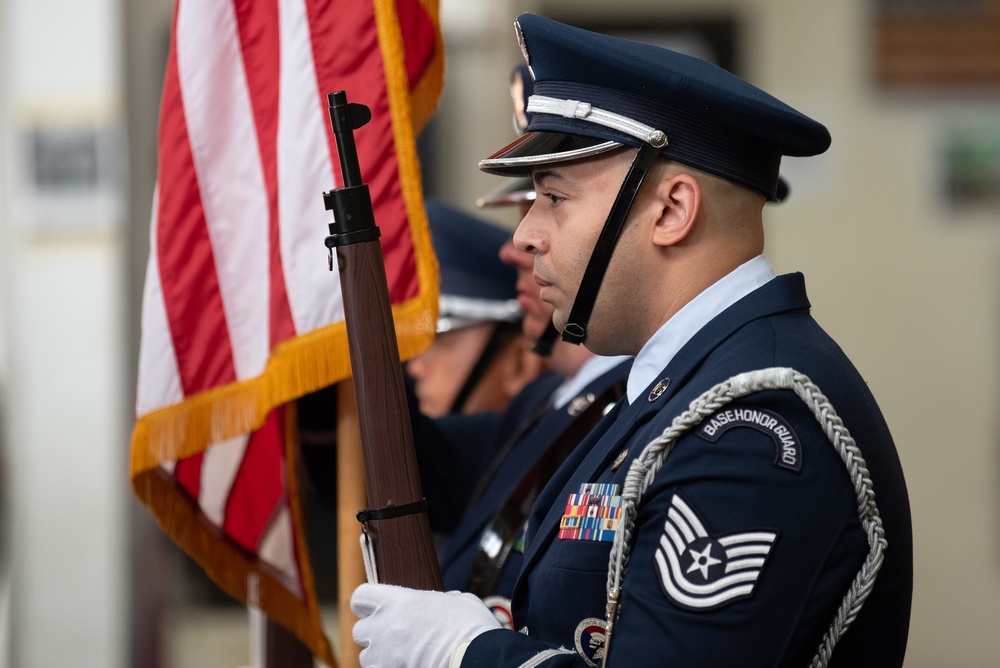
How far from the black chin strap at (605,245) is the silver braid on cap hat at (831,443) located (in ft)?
0.66

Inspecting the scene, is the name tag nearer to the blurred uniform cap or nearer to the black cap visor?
the black cap visor

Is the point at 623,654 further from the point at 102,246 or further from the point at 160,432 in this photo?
the point at 102,246

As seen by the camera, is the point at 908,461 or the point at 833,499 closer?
the point at 833,499

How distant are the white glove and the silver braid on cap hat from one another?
163 mm

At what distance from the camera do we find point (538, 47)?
1.28 metres

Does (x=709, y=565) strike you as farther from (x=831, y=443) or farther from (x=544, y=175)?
(x=544, y=175)

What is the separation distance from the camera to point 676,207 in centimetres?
119

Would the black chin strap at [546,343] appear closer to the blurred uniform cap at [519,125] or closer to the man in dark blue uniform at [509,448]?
the man in dark blue uniform at [509,448]

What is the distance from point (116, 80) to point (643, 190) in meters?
3.19

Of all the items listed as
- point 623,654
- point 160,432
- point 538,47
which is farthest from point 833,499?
point 160,432

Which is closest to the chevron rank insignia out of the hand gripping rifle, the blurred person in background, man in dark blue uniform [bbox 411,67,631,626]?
the hand gripping rifle

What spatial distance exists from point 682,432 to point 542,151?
0.34 meters

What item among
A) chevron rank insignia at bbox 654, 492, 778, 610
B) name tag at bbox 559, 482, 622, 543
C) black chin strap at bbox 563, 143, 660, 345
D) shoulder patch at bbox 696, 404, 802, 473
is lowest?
chevron rank insignia at bbox 654, 492, 778, 610

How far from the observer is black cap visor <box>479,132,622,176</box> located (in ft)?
3.93
